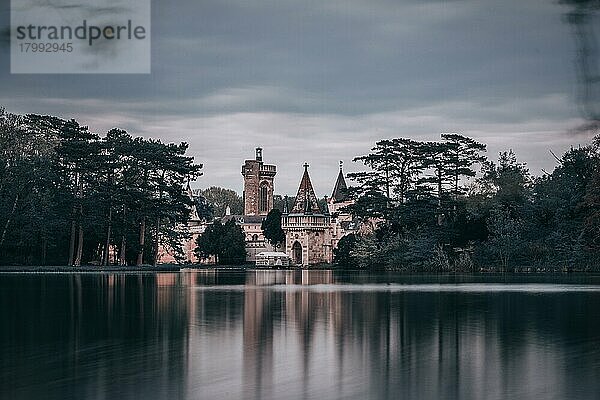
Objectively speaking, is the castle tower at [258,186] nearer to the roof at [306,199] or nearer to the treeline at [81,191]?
the roof at [306,199]

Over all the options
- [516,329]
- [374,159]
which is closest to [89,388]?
[516,329]

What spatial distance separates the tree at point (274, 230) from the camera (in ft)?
400

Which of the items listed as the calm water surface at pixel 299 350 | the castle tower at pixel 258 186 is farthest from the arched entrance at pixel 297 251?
the calm water surface at pixel 299 350

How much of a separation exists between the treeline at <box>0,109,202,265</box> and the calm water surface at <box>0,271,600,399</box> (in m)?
35.5

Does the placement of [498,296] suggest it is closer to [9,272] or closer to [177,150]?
[9,272]

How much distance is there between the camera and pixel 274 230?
12188 cm

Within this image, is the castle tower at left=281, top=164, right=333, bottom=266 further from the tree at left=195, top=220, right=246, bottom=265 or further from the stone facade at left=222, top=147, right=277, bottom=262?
the stone facade at left=222, top=147, right=277, bottom=262

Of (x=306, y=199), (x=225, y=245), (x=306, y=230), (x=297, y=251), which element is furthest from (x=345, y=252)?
(x=306, y=199)

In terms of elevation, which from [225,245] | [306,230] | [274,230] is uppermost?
[274,230]

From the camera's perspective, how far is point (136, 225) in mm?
66750

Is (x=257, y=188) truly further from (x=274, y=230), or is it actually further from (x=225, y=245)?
(x=225, y=245)

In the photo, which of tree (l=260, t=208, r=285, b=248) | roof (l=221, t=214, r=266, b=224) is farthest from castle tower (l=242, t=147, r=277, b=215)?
tree (l=260, t=208, r=285, b=248)

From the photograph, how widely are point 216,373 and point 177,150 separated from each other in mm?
58098

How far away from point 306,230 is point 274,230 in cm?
648
